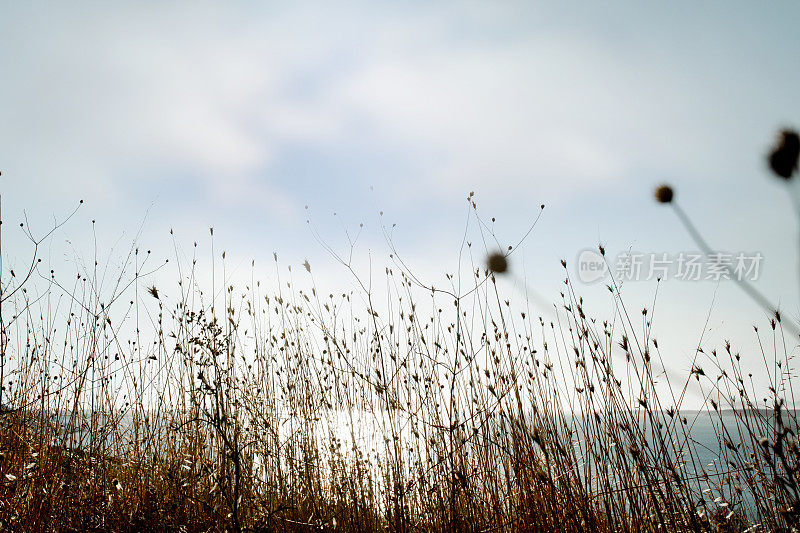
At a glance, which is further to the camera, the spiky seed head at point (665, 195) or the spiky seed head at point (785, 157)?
the spiky seed head at point (665, 195)

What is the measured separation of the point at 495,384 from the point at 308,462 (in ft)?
3.56

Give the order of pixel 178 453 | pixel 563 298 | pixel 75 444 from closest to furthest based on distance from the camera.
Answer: pixel 563 298 < pixel 75 444 < pixel 178 453

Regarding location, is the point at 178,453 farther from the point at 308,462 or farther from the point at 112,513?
the point at 308,462

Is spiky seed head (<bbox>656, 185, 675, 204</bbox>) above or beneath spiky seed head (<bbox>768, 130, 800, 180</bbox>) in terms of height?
above

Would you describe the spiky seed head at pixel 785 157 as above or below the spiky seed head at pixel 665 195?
below

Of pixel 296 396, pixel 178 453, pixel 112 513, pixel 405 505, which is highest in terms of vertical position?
pixel 296 396

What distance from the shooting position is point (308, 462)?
2.43 metres

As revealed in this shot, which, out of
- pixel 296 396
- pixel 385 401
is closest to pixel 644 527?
pixel 385 401

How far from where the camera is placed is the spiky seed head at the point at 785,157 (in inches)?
19.5

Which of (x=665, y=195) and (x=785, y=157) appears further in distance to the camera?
(x=665, y=195)

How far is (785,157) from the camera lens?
507 mm

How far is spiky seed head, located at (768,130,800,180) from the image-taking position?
0.50m

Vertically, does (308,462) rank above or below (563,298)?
below

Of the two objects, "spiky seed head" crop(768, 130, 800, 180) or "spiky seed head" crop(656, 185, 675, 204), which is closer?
"spiky seed head" crop(768, 130, 800, 180)
